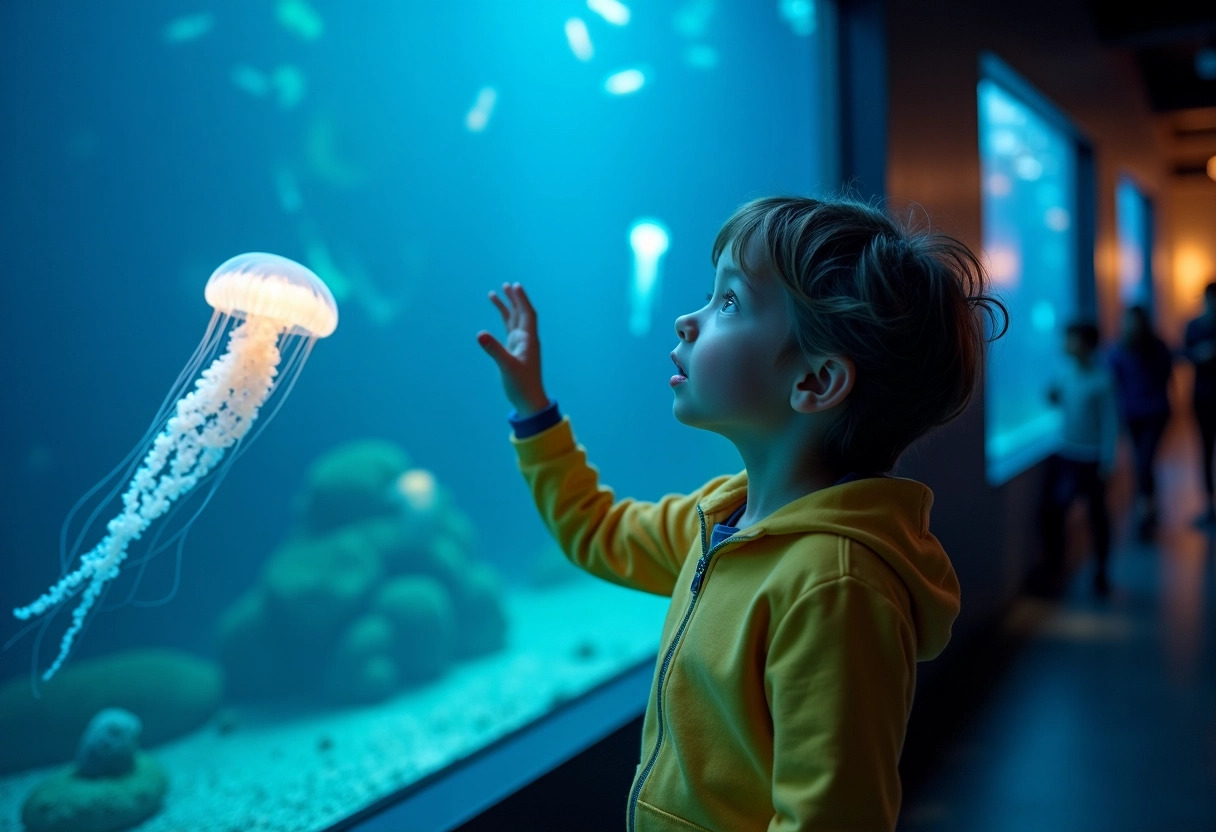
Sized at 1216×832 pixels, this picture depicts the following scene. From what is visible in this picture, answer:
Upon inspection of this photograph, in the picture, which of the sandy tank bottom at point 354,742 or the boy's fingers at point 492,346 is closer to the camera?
the boy's fingers at point 492,346

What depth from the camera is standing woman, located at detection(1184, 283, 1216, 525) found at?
5.60 meters

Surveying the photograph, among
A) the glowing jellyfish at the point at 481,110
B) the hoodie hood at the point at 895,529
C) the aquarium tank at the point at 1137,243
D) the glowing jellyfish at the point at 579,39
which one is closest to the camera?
the hoodie hood at the point at 895,529

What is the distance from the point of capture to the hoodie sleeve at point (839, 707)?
85cm

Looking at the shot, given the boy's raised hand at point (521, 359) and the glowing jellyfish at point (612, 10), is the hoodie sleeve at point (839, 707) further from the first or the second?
the glowing jellyfish at point (612, 10)

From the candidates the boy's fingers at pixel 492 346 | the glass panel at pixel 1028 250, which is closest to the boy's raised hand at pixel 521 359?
the boy's fingers at pixel 492 346

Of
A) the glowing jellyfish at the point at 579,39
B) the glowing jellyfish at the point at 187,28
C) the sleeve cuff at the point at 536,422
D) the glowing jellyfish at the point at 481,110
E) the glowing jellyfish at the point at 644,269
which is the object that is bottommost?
the sleeve cuff at the point at 536,422

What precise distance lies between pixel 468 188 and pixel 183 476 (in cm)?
161

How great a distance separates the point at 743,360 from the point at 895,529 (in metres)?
0.25

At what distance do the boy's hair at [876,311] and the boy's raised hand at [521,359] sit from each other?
0.45m

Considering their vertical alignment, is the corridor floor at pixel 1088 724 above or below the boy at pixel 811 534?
below

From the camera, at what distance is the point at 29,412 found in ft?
4.37

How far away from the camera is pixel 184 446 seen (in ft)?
4.72

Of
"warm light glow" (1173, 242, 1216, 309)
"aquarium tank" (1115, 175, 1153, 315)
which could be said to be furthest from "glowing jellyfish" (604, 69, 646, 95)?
"warm light glow" (1173, 242, 1216, 309)

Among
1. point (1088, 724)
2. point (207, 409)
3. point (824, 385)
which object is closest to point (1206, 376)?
point (1088, 724)
